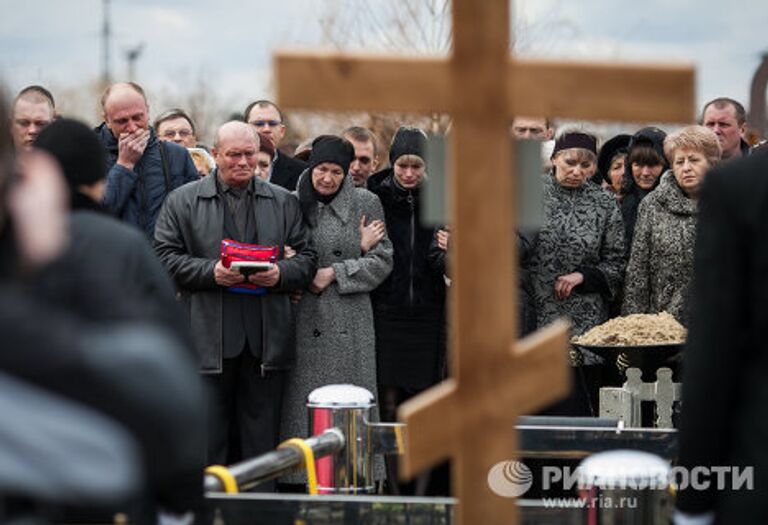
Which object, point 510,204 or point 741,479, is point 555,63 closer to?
point 510,204

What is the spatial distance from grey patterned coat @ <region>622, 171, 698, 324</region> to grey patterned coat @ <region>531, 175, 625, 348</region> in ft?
0.49

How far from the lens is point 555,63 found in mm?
4223

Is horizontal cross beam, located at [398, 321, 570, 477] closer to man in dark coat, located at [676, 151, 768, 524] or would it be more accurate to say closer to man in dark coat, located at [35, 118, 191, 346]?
man in dark coat, located at [676, 151, 768, 524]

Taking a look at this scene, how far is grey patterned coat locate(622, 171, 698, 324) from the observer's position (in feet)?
31.7

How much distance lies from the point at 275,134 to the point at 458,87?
25.5ft

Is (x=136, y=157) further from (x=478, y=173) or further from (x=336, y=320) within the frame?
(x=478, y=173)

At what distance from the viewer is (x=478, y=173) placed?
13.6ft

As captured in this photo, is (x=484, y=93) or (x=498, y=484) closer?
(x=484, y=93)

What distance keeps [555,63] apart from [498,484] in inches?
50.8

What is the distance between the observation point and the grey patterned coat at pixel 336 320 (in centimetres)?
980

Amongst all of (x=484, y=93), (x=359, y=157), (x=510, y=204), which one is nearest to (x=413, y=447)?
(x=510, y=204)

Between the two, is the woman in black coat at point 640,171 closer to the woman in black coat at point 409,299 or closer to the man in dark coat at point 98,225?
the woman in black coat at point 409,299

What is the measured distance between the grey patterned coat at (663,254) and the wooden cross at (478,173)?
18.0 ft

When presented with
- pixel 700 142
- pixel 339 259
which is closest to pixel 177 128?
pixel 339 259
